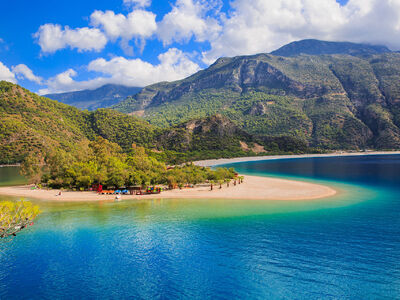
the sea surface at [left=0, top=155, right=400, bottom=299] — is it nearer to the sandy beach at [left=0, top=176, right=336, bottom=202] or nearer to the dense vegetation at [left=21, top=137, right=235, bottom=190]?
the sandy beach at [left=0, top=176, right=336, bottom=202]

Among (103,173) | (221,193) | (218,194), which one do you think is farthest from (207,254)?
(103,173)

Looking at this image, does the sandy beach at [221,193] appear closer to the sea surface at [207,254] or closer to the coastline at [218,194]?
the coastline at [218,194]

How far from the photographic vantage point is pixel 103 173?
78625mm

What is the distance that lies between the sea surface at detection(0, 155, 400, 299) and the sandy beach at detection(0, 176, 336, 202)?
491 inches

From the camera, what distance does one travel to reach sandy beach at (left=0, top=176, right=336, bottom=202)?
223ft

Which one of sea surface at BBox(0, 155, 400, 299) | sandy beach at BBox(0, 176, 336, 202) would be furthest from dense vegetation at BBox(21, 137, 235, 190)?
sea surface at BBox(0, 155, 400, 299)

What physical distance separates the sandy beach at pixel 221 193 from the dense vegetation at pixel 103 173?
4420 millimetres

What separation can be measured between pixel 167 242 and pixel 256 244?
12.1 meters

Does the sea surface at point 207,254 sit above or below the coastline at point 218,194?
below

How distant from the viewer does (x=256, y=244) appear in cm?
3597

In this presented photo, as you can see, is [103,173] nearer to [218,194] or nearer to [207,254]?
[218,194]

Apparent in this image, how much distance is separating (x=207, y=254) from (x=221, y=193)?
40412mm

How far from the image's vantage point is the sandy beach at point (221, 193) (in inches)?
2672

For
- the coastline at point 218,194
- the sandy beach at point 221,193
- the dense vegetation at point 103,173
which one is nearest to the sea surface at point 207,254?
the coastline at point 218,194
